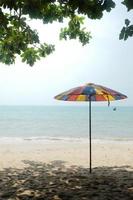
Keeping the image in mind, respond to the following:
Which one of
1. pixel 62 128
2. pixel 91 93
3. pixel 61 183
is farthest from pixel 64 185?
pixel 62 128

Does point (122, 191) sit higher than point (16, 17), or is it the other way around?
point (16, 17)

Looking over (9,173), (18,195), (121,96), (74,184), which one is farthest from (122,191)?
(9,173)

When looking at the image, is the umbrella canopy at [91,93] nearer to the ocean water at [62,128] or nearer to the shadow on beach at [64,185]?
the shadow on beach at [64,185]

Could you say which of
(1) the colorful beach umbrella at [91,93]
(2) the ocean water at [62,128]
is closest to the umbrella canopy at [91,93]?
(1) the colorful beach umbrella at [91,93]

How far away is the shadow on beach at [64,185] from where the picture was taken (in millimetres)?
7098

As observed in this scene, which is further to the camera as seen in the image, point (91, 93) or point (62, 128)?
point (62, 128)

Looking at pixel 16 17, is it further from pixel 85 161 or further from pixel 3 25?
pixel 85 161

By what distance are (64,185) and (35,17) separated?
372 centimetres

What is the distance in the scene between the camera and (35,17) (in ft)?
26.6

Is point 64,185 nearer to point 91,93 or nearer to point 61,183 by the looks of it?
point 61,183

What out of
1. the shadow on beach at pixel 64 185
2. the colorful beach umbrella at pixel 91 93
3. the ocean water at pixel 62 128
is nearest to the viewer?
the shadow on beach at pixel 64 185

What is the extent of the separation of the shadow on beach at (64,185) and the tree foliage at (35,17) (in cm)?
369

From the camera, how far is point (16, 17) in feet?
34.5

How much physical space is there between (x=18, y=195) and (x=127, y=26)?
12.8ft
